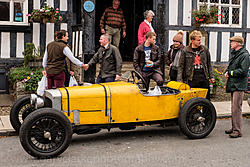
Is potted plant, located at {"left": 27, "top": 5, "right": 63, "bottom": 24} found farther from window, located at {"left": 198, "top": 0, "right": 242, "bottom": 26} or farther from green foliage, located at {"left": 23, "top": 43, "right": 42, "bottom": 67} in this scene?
window, located at {"left": 198, "top": 0, "right": 242, "bottom": 26}

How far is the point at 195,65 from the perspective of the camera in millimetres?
6598

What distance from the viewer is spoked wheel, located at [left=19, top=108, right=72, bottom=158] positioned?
15.9 feet

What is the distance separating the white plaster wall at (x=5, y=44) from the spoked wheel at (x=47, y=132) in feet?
20.0

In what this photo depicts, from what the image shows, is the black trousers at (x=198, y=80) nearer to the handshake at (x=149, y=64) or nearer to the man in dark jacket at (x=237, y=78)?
the man in dark jacket at (x=237, y=78)

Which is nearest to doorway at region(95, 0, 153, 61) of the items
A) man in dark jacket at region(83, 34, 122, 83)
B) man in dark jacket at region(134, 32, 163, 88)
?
man in dark jacket at region(134, 32, 163, 88)

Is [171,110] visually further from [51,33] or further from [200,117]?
[51,33]

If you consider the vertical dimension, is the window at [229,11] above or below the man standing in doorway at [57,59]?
above

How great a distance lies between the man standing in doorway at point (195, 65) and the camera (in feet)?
21.5

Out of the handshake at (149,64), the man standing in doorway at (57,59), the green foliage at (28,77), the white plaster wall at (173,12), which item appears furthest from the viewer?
the white plaster wall at (173,12)

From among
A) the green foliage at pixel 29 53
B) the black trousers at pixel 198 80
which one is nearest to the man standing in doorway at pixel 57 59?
the black trousers at pixel 198 80

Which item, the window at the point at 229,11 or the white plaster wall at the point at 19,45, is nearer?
the white plaster wall at the point at 19,45

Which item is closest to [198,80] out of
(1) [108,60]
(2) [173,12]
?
(1) [108,60]

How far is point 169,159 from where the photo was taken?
16.2 ft

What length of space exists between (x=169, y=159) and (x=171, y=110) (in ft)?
3.83
